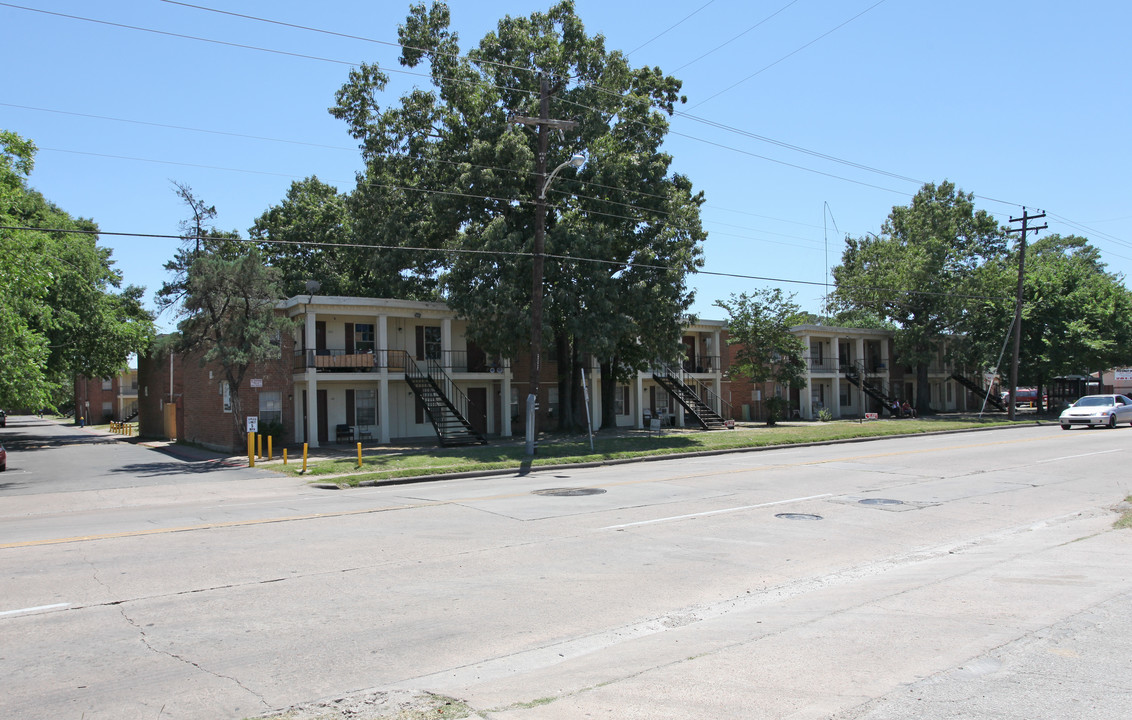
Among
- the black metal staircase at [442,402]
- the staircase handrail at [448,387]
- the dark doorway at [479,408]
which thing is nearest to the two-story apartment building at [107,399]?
the dark doorway at [479,408]

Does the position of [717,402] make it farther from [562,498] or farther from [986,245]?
[986,245]

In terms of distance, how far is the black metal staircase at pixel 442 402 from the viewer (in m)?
29.5

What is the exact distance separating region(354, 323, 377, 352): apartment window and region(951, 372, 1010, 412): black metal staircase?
43.3m

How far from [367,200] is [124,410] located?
56.6 meters

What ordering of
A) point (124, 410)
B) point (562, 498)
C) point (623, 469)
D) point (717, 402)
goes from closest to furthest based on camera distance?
point (562, 498)
point (623, 469)
point (717, 402)
point (124, 410)

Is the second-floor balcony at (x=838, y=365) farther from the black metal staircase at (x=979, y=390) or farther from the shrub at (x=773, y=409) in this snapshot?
the shrub at (x=773, y=409)

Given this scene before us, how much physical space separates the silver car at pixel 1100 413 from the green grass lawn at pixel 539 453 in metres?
8.03

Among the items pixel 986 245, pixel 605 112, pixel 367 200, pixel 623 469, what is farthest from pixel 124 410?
pixel 986 245

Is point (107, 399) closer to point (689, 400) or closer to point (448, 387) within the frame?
point (448, 387)

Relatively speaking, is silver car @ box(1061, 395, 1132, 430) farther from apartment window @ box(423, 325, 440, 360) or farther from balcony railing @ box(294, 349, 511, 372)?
apartment window @ box(423, 325, 440, 360)

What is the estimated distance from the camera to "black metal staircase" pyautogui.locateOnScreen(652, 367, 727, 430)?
38.8 meters

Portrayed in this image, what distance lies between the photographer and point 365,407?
3334 cm

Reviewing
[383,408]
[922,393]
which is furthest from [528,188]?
[922,393]

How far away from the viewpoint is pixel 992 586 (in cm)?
750
